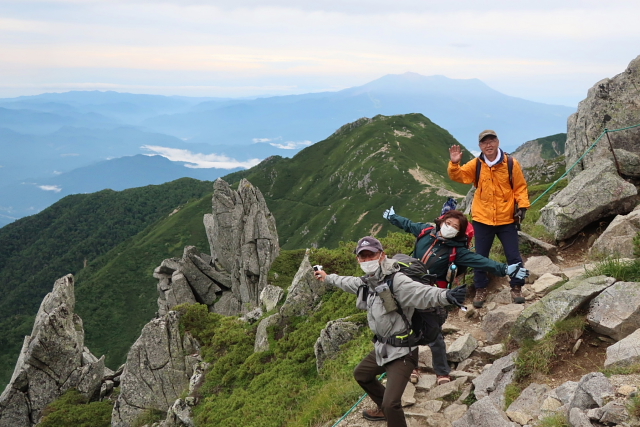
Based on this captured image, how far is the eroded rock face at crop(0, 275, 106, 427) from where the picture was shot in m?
29.6

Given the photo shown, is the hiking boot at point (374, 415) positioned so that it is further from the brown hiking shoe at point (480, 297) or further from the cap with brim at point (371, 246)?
the brown hiking shoe at point (480, 297)

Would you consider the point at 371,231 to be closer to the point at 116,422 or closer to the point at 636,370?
the point at 116,422

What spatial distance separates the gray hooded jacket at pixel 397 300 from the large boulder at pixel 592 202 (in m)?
10.2

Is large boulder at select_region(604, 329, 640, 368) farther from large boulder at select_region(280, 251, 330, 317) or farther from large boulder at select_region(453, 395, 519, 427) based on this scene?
large boulder at select_region(280, 251, 330, 317)

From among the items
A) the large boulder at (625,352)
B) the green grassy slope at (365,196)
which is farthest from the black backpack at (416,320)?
the green grassy slope at (365,196)

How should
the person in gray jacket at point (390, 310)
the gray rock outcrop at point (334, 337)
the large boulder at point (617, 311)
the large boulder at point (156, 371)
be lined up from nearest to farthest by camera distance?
the person in gray jacket at point (390, 310) < the large boulder at point (617, 311) < the gray rock outcrop at point (334, 337) < the large boulder at point (156, 371)

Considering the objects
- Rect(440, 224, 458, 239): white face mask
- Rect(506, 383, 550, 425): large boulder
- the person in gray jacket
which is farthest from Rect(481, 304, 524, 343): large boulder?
the person in gray jacket

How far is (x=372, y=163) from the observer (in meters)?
181

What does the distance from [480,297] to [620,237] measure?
4478 mm

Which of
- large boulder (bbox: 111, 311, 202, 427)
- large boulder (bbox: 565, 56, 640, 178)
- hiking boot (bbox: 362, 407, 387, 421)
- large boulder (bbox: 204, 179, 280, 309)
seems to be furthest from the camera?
large boulder (bbox: 204, 179, 280, 309)

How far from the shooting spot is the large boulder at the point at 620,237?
40.8 feet

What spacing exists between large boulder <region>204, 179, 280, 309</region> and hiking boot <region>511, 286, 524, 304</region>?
38.3 m

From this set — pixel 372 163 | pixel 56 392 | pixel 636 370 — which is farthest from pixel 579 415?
pixel 372 163

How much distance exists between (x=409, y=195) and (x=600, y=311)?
142142 mm
